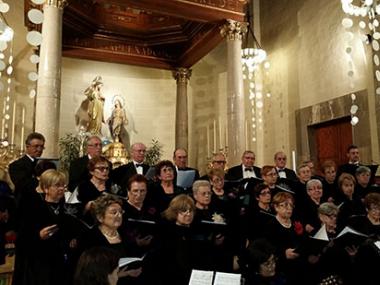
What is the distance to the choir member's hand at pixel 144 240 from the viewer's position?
293 cm

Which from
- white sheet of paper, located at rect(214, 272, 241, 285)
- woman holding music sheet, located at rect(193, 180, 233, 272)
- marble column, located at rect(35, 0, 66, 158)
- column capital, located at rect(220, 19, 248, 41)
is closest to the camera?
white sheet of paper, located at rect(214, 272, 241, 285)

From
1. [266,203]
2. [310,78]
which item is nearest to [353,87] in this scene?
[310,78]

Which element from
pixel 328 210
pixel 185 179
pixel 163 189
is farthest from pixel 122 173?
pixel 328 210

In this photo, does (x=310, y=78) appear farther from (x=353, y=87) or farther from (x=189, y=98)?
(x=189, y=98)

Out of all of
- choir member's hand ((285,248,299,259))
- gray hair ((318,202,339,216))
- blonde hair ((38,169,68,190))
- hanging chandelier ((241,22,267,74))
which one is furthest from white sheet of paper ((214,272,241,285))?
hanging chandelier ((241,22,267,74))

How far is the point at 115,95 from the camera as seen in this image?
10.6 m

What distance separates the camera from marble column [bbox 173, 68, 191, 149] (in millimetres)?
10297

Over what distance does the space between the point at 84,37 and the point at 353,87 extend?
6.11 m

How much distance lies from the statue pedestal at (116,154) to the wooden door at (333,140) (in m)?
4.19

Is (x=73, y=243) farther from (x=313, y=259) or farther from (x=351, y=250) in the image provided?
(x=351, y=250)

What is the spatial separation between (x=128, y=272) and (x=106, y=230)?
35cm

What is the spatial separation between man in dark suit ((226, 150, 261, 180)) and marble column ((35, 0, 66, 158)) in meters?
2.72

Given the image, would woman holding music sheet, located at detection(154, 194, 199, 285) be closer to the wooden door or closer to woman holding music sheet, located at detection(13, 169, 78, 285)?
woman holding music sheet, located at detection(13, 169, 78, 285)

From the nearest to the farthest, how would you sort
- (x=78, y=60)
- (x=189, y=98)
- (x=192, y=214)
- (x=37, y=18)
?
(x=192, y=214) → (x=37, y=18) → (x=78, y=60) → (x=189, y=98)
